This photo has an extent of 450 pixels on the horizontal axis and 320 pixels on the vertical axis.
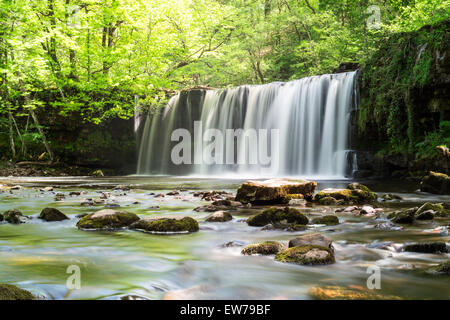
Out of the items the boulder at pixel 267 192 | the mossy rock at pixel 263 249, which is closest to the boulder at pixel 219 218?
the mossy rock at pixel 263 249

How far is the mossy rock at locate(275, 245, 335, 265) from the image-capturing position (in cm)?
330

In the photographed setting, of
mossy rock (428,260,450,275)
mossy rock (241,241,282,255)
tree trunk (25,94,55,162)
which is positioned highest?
tree trunk (25,94,55,162)

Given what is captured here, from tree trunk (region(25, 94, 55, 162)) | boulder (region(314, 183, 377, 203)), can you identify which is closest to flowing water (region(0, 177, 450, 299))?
boulder (region(314, 183, 377, 203))

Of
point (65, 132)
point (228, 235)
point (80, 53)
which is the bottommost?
point (228, 235)

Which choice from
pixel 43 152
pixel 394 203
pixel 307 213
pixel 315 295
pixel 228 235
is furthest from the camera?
pixel 43 152

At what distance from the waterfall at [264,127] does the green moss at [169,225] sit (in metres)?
11.6

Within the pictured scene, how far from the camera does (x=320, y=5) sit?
25.2 m

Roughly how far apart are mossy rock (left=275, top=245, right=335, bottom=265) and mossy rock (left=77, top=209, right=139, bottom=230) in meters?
2.58

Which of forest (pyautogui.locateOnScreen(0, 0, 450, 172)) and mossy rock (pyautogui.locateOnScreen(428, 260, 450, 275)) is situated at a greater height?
forest (pyautogui.locateOnScreen(0, 0, 450, 172))

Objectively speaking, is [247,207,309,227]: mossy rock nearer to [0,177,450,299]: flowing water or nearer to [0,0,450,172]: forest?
[0,177,450,299]: flowing water

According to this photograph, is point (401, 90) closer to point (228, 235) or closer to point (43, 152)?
point (228, 235)

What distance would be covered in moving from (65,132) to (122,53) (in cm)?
630

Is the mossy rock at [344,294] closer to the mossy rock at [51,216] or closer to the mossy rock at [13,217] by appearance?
the mossy rock at [51,216]
